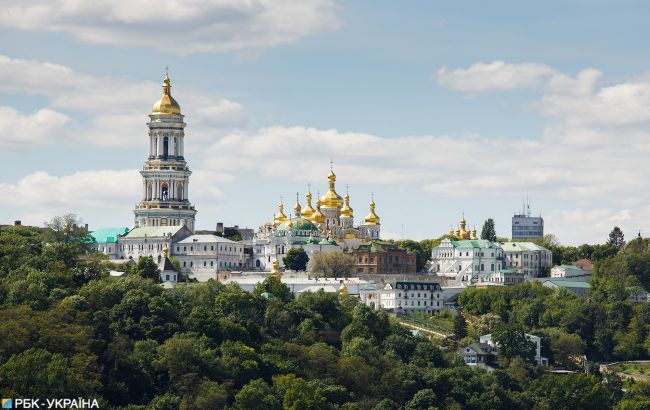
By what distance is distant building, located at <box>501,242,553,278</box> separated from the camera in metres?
146

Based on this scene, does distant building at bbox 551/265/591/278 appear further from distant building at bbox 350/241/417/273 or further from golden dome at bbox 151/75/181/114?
golden dome at bbox 151/75/181/114

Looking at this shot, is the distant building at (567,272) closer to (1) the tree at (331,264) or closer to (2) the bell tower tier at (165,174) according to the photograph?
(1) the tree at (331,264)

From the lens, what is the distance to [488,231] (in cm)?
15488

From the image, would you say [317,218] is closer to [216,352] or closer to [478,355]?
[478,355]

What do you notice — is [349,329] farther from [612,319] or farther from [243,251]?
[243,251]

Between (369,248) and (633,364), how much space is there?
2699 cm

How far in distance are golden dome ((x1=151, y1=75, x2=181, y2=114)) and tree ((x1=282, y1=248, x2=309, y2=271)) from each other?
13.6 meters

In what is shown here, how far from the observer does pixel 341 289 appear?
12438cm

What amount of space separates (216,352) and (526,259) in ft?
184

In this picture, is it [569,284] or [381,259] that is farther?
[381,259]

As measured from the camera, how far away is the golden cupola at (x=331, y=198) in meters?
152

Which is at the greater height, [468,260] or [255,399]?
[468,260]

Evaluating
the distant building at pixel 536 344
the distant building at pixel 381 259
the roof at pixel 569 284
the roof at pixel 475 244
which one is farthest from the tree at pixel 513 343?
the roof at pixel 475 244

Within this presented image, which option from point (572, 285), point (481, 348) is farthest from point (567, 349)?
point (572, 285)
